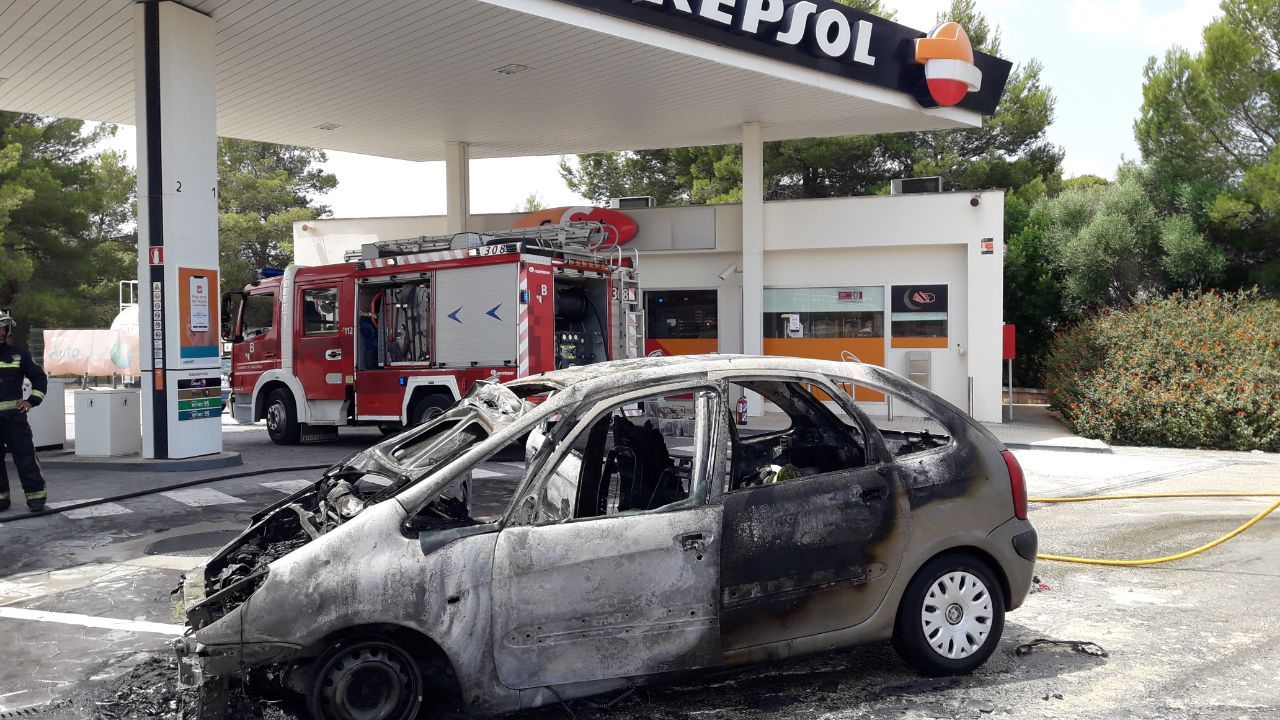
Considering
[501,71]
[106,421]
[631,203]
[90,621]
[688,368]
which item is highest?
[501,71]

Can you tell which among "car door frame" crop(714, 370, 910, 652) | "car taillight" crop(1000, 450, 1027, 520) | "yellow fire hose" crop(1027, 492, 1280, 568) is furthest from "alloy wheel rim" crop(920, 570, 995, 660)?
"yellow fire hose" crop(1027, 492, 1280, 568)

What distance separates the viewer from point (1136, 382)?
14867 millimetres

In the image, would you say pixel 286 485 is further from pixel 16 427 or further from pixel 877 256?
pixel 877 256

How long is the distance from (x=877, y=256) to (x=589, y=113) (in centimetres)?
580

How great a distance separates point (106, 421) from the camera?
1185 centimetres

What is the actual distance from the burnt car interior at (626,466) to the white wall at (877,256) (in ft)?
43.9

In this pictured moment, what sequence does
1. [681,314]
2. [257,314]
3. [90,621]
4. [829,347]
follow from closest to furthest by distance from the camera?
1. [90,621]
2. [257,314]
3. [829,347]
4. [681,314]

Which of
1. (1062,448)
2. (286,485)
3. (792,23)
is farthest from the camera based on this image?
(792,23)

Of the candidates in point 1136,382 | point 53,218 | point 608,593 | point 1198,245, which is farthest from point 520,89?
point 53,218

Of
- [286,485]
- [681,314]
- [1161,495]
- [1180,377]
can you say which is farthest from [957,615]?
[681,314]

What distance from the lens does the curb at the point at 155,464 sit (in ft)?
37.2

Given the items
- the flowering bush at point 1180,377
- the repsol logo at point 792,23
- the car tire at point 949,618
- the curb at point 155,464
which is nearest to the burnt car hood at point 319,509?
the car tire at point 949,618

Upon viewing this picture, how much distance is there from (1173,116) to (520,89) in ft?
52.8

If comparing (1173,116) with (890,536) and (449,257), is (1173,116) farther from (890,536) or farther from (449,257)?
(890,536)
